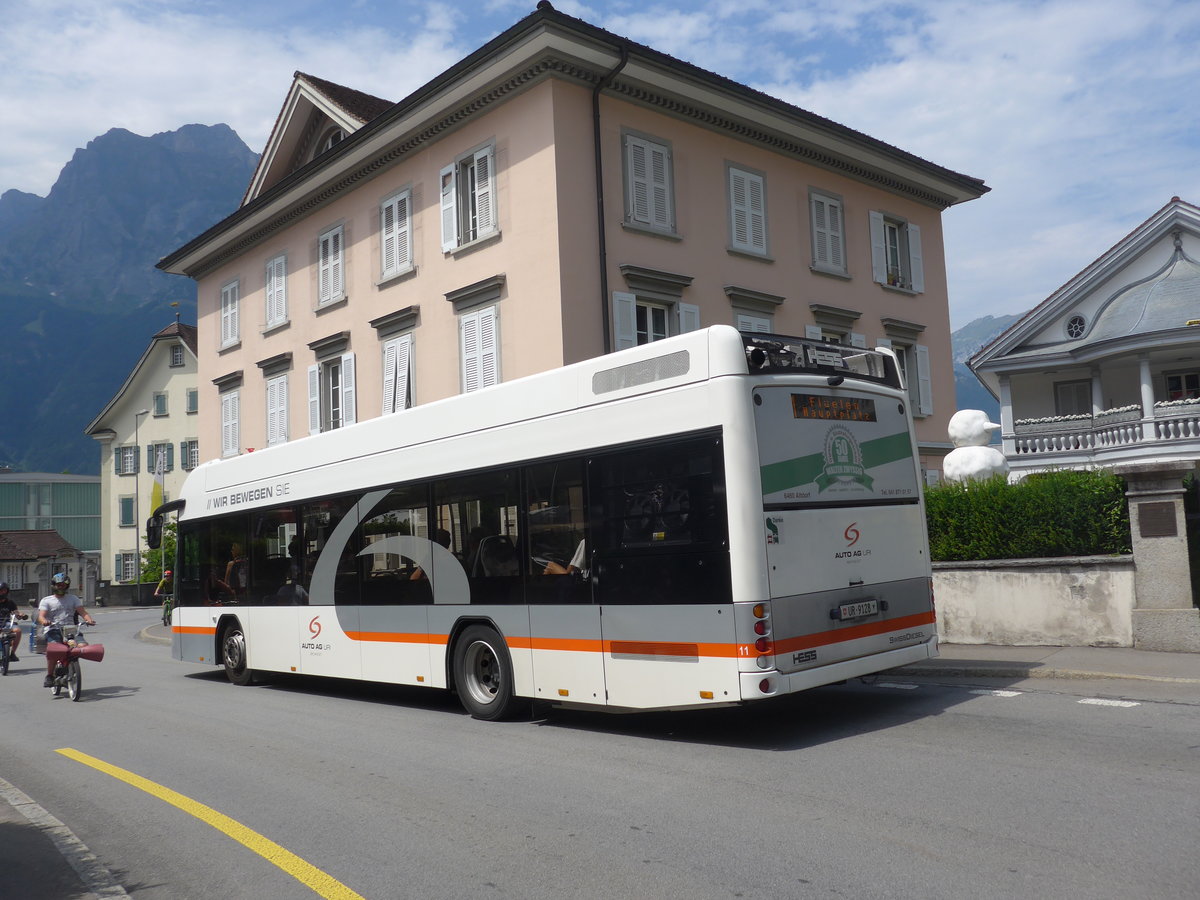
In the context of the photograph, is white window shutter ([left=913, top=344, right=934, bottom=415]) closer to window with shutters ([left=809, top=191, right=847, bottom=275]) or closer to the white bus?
window with shutters ([left=809, top=191, right=847, bottom=275])

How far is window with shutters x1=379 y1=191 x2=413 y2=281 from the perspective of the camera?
70.3ft

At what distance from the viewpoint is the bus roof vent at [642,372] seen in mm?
8281

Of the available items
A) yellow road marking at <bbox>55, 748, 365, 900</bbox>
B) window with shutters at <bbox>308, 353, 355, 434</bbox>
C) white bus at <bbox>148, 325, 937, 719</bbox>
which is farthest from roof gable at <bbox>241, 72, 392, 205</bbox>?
yellow road marking at <bbox>55, 748, 365, 900</bbox>

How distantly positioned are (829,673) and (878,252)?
18.2m

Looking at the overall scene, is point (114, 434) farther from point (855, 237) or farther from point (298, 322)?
point (855, 237)

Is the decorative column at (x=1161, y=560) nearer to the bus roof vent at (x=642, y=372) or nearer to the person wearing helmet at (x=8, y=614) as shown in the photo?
the bus roof vent at (x=642, y=372)

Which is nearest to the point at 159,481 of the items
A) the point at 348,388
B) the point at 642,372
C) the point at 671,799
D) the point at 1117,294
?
the point at 348,388

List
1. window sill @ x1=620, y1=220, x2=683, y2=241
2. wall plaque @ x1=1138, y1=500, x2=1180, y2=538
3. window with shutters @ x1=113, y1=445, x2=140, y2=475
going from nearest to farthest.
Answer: wall plaque @ x1=1138, y1=500, x2=1180, y2=538 < window sill @ x1=620, y1=220, x2=683, y2=241 < window with shutters @ x1=113, y1=445, x2=140, y2=475

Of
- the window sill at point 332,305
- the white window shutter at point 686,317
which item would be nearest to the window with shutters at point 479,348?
the white window shutter at point 686,317

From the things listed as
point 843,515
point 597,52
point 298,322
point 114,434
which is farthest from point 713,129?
point 114,434

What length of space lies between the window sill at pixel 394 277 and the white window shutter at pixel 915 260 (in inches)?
482

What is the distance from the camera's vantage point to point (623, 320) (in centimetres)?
1855

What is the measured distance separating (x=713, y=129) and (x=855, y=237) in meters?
5.04

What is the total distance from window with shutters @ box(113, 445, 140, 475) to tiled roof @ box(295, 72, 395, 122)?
146ft
